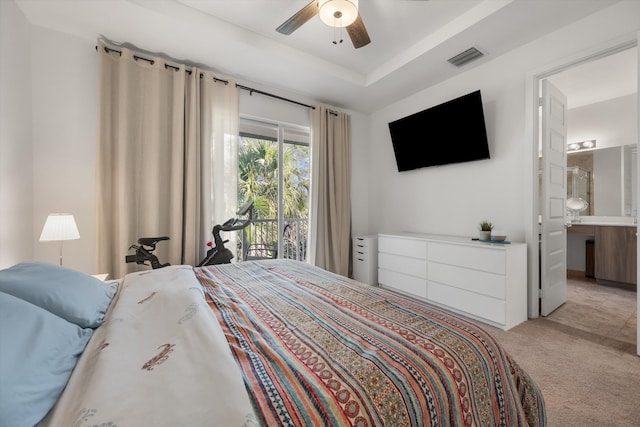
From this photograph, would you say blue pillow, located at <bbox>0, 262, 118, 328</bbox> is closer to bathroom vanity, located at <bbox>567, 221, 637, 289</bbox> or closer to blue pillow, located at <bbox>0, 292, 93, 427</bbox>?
blue pillow, located at <bbox>0, 292, 93, 427</bbox>

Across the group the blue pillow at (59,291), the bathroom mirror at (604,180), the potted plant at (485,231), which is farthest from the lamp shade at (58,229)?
the bathroom mirror at (604,180)

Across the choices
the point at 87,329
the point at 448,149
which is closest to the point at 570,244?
the point at 448,149

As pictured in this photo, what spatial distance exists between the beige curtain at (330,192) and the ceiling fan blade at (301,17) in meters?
1.75

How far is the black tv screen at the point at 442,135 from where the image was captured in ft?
9.58

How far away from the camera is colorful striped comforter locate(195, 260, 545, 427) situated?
0.66 m

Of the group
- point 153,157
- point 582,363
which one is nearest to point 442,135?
point 582,363

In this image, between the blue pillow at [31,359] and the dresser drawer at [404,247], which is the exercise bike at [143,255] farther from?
the dresser drawer at [404,247]

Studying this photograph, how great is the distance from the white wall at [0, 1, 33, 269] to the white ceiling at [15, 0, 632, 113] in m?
0.29

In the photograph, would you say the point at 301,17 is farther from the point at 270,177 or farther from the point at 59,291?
the point at 59,291

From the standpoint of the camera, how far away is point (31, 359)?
66cm

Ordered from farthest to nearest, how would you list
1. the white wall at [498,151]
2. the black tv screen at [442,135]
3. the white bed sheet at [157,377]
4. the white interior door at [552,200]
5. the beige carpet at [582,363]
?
the black tv screen at [442,135] < the white interior door at [552,200] < the white wall at [498,151] < the beige carpet at [582,363] < the white bed sheet at [157,377]

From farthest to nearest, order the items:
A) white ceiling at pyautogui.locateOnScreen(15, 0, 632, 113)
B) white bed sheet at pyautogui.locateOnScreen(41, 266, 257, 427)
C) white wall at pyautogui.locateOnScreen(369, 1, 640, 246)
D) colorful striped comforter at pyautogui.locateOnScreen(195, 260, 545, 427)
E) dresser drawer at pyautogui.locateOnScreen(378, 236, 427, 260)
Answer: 1. dresser drawer at pyautogui.locateOnScreen(378, 236, 427, 260)
2. white wall at pyautogui.locateOnScreen(369, 1, 640, 246)
3. white ceiling at pyautogui.locateOnScreen(15, 0, 632, 113)
4. colorful striped comforter at pyautogui.locateOnScreen(195, 260, 545, 427)
5. white bed sheet at pyautogui.locateOnScreen(41, 266, 257, 427)

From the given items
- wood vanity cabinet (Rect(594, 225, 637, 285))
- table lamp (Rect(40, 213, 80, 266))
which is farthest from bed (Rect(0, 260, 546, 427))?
wood vanity cabinet (Rect(594, 225, 637, 285))

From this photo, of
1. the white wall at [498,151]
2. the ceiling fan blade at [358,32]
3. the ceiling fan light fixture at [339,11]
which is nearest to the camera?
the ceiling fan light fixture at [339,11]
